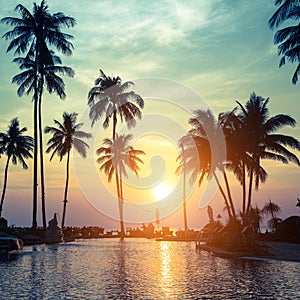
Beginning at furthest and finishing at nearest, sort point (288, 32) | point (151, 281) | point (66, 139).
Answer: point (66, 139), point (288, 32), point (151, 281)

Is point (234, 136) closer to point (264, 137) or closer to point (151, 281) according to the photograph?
point (264, 137)

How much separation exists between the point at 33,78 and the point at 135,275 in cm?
3097

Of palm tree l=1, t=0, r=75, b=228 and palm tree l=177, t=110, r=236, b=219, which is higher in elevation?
palm tree l=1, t=0, r=75, b=228

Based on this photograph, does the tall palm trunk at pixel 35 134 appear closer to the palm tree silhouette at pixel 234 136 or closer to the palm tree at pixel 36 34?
the palm tree at pixel 36 34

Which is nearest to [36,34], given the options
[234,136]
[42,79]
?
[42,79]

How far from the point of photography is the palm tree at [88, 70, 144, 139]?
1916 inches

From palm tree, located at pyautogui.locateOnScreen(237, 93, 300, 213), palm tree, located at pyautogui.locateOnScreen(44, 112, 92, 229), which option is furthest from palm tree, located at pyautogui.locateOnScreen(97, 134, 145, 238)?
palm tree, located at pyautogui.locateOnScreen(237, 93, 300, 213)

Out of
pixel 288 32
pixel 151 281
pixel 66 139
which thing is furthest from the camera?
pixel 66 139

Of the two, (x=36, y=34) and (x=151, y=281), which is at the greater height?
(x=36, y=34)

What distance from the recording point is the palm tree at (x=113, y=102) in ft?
160

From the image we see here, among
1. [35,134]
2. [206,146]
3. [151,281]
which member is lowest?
[151,281]

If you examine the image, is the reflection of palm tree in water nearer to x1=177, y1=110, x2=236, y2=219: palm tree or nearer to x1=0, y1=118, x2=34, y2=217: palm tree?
x1=177, y1=110, x2=236, y2=219: palm tree

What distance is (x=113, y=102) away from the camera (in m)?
49.0

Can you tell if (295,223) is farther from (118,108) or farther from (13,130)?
(13,130)
